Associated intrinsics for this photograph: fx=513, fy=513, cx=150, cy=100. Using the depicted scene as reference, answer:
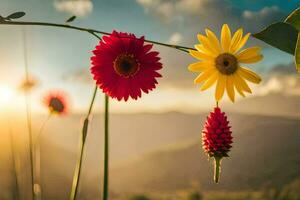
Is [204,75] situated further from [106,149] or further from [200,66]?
[106,149]

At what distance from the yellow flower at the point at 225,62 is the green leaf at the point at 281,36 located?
9cm

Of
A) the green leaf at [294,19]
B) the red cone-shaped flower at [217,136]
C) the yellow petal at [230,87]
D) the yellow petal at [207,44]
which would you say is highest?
the green leaf at [294,19]

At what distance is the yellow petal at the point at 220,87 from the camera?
59 centimetres

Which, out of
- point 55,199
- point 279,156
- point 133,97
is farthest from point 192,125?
point 133,97

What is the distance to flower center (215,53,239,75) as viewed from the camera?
0.61m

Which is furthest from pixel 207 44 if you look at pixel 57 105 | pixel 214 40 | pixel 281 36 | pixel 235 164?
pixel 235 164

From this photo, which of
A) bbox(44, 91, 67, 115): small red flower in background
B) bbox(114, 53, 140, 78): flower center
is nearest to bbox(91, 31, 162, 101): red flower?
bbox(114, 53, 140, 78): flower center

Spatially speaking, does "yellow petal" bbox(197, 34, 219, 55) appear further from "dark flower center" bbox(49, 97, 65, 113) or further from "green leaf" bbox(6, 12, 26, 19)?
"dark flower center" bbox(49, 97, 65, 113)

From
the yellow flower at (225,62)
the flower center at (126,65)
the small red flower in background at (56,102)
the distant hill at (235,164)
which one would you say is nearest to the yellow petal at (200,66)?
the yellow flower at (225,62)

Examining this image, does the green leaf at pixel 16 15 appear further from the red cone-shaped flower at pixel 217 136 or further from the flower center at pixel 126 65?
the red cone-shaped flower at pixel 217 136

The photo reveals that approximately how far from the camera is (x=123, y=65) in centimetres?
70

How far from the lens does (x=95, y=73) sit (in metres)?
0.65

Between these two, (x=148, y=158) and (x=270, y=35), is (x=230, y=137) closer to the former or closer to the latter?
(x=270, y=35)

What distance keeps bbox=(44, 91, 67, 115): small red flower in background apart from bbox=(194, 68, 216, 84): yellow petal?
1.44 meters
